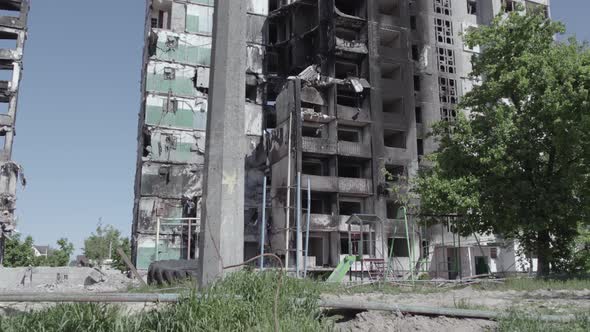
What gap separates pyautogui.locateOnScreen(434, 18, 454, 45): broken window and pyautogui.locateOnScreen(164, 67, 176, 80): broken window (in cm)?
2436

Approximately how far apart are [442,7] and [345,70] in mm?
14091

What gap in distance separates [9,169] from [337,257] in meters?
26.7

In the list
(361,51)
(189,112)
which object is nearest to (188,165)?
(189,112)

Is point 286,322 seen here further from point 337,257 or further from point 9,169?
point 9,169

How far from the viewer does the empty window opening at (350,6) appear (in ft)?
145

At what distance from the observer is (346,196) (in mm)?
39406

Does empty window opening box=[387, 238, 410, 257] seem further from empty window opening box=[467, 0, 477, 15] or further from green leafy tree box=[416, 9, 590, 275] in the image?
empty window opening box=[467, 0, 477, 15]

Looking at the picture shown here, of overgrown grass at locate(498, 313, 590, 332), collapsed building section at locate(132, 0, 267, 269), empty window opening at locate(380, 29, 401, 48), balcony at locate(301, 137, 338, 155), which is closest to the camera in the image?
overgrown grass at locate(498, 313, 590, 332)

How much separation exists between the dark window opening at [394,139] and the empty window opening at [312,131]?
5884 mm

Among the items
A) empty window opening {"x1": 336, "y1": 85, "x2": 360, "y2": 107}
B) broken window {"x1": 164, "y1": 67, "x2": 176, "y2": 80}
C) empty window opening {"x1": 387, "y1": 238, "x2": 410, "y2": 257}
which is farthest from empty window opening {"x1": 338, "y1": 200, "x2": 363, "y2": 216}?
broken window {"x1": 164, "y1": 67, "x2": 176, "y2": 80}

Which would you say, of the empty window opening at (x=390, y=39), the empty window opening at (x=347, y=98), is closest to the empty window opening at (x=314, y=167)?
the empty window opening at (x=347, y=98)

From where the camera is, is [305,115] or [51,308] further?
[305,115]

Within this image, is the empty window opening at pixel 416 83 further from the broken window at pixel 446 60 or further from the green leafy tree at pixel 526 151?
the green leafy tree at pixel 526 151

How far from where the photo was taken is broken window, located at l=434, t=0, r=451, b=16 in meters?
50.2
